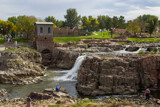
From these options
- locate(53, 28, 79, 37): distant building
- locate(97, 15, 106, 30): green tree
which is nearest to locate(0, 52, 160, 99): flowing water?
locate(53, 28, 79, 37): distant building

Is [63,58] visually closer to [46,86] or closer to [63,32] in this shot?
[46,86]

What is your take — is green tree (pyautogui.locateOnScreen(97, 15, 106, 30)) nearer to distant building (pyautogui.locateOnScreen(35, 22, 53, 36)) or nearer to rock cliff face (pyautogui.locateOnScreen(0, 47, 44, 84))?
distant building (pyautogui.locateOnScreen(35, 22, 53, 36))

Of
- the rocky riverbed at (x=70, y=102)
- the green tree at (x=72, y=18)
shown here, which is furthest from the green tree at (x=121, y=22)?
the rocky riverbed at (x=70, y=102)

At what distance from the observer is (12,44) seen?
45375 millimetres

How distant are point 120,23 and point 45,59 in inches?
1934

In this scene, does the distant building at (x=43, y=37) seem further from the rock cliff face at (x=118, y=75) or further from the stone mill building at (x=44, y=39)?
the rock cliff face at (x=118, y=75)

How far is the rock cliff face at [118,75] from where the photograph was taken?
25.4 m

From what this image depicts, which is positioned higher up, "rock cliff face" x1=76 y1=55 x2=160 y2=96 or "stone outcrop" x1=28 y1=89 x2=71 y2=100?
"rock cliff face" x1=76 y1=55 x2=160 y2=96

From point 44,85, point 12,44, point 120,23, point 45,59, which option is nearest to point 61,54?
point 45,59

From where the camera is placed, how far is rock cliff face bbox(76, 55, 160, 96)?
25375 millimetres

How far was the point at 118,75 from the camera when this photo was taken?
85.0 feet

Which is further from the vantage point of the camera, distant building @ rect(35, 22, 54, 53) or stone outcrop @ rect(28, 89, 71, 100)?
distant building @ rect(35, 22, 54, 53)

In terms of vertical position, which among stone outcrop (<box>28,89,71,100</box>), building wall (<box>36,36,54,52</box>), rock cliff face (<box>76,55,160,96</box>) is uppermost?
building wall (<box>36,36,54,52</box>)

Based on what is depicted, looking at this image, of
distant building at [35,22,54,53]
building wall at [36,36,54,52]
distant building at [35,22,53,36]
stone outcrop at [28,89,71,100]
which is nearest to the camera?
stone outcrop at [28,89,71,100]
